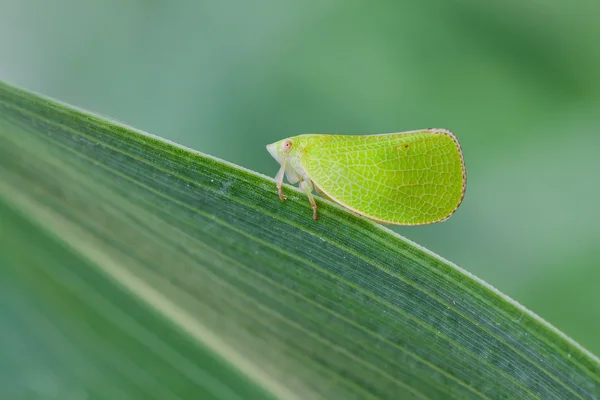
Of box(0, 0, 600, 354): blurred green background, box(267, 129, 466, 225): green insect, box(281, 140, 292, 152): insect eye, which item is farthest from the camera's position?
box(0, 0, 600, 354): blurred green background

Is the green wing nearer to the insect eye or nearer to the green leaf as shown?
the insect eye

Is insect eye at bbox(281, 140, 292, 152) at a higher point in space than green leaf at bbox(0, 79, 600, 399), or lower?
higher

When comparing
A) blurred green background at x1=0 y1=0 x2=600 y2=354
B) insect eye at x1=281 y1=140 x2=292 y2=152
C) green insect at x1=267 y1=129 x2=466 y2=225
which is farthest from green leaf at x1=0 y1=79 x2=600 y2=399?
blurred green background at x1=0 y1=0 x2=600 y2=354

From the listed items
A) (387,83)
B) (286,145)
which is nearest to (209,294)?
(286,145)

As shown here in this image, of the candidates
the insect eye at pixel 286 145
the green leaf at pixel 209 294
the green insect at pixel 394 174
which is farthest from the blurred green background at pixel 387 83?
the green leaf at pixel 209 294

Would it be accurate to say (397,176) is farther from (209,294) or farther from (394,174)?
(209,294)

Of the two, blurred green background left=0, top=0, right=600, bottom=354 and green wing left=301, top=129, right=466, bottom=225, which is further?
blurred green background left=0, top=0, right=600, bottom=354

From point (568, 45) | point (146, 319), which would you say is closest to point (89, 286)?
point (146, 319)

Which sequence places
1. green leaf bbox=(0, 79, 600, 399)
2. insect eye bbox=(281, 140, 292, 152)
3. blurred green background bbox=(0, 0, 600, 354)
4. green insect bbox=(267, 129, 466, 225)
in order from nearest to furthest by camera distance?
green leaf bbox=(0, 79, 600, 399) < green insect bbox=(267, 129, 466, 225) < insect eye bbox=(281, 140, 292, 152) < blurred green background bbox=(0, 0, 600, 354)
